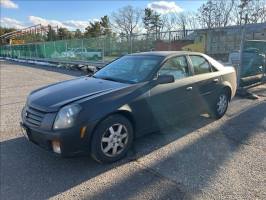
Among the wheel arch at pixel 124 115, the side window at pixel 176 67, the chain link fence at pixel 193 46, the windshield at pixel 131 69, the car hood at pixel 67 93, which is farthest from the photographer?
the chain link fence at pixel 193 46

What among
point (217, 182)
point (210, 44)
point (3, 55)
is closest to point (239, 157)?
point (217, 182)

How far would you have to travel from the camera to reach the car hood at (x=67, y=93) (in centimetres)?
355

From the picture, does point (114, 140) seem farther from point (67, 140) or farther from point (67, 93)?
point (67, 93)

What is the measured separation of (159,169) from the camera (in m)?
3.51

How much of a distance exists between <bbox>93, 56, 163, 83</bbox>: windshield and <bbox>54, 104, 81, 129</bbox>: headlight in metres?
1.14

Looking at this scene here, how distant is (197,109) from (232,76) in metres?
1.55

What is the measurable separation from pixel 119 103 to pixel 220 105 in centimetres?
275

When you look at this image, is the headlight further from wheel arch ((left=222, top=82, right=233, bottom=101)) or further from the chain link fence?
the chain link fence

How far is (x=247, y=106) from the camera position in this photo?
21.7ft

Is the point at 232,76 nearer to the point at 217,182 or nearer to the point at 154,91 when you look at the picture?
the point at 154,91

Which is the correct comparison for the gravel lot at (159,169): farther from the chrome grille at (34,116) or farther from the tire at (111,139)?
the chrome grille at (34,116)

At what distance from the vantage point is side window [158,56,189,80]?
14.4 ft

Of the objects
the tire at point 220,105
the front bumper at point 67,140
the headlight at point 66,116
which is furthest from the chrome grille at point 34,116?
the tire at point 220,105

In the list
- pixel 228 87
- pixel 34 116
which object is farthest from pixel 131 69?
pixel 228 87
